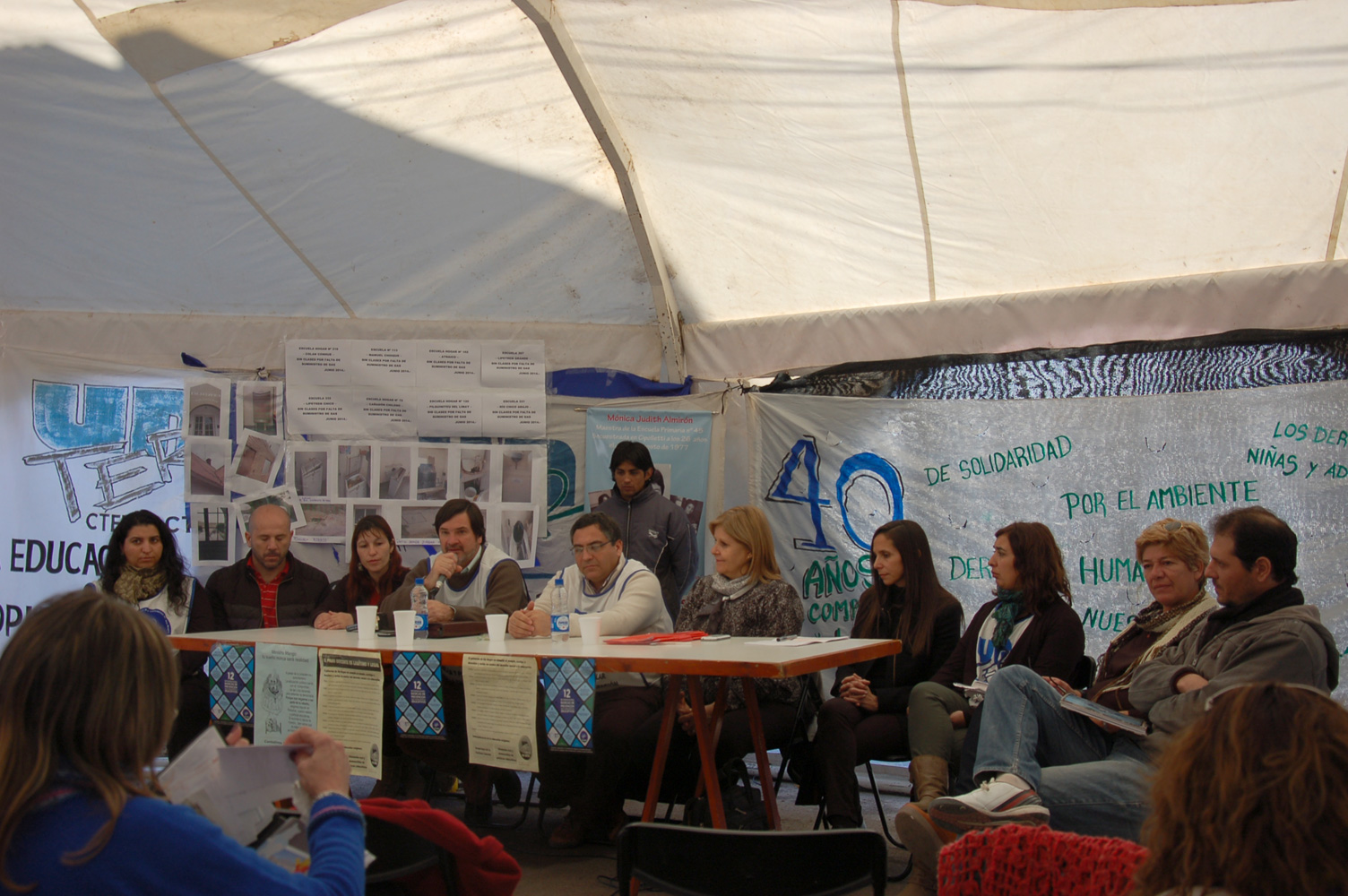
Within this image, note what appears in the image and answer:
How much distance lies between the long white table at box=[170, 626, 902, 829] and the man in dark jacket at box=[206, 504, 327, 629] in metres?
0.96

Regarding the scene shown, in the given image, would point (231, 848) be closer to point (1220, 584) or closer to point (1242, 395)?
point (1220, 584)

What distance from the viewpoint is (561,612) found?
14.0 ft

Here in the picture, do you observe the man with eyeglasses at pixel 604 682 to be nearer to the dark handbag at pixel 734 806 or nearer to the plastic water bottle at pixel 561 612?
the plastic water bottle at pixel 561 612

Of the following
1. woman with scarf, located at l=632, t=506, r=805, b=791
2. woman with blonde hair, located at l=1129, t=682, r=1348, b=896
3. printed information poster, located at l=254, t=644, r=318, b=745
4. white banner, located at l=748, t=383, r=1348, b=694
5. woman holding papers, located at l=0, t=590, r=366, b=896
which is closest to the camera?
woman with blonde hair, located at l=1129, t=682, r=1348, b=896

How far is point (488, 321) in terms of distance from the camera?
598cm

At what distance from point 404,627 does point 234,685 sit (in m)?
0.60

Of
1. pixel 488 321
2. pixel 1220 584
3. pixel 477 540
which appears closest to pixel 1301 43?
pixel 1220 584

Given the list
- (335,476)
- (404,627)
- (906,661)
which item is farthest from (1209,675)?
(335,476)

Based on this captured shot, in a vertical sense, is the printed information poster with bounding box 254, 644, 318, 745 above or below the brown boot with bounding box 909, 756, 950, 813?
above

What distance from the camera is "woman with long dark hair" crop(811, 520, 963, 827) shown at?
3641 millimetres

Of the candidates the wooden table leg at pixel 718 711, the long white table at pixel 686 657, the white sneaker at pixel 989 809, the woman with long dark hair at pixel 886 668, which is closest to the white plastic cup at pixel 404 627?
the long white table at pixel 686 657

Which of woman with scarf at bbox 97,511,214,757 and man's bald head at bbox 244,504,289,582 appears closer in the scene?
woman with scarf at bbox 97,511,214,757

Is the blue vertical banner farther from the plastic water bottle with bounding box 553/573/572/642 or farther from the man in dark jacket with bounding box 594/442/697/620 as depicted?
the plastic water bottle with bounding box 553/573/572/642

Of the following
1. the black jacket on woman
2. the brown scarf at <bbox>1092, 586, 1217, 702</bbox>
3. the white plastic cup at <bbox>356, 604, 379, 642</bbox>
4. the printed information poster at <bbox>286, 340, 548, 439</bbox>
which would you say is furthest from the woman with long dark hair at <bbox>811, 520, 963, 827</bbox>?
the printed information poster at <bbox>286, 340, 548, 439</bbox>
